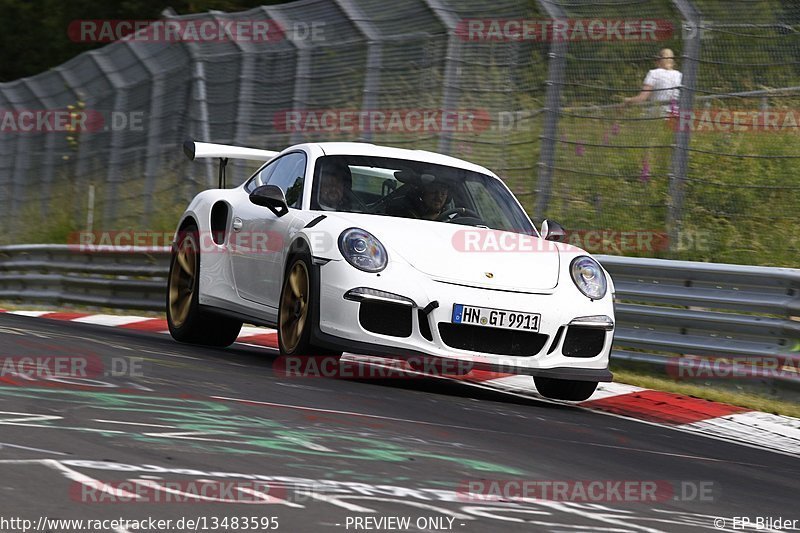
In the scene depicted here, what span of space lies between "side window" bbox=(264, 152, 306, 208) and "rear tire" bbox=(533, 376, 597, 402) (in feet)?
5.94

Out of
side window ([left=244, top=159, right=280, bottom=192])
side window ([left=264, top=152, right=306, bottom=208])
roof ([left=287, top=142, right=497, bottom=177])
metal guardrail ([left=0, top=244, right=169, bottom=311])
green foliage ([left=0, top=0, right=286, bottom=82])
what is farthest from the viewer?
green foliage ([left=0, top=0, right=286, bottom=82])

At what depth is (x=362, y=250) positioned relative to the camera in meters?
7.43

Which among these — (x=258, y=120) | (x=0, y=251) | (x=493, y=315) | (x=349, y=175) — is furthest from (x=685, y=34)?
(x=0, y=251)

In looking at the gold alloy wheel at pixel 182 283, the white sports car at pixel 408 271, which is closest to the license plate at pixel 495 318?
the white sports car at pixel 408 271

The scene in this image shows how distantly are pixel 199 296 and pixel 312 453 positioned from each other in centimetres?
463

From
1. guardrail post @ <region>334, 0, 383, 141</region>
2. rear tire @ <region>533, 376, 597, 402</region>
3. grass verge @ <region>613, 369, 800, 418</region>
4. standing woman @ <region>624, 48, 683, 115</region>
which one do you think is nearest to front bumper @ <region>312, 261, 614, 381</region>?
rear tire @ <region>533, 376, 597, 402</region>

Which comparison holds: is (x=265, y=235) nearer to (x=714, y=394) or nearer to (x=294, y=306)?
(x=294, y=306)

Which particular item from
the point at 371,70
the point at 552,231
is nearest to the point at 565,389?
the point at 552,231

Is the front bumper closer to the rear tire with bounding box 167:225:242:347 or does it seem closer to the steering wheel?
the steering wheel

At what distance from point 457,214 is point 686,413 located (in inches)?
69.9

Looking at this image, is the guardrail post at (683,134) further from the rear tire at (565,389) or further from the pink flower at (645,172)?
the rear tire at (565,389)

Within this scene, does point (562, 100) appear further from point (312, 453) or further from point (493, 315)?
point (312, 453)

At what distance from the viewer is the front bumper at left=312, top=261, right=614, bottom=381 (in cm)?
727

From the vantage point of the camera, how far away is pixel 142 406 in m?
5.75
